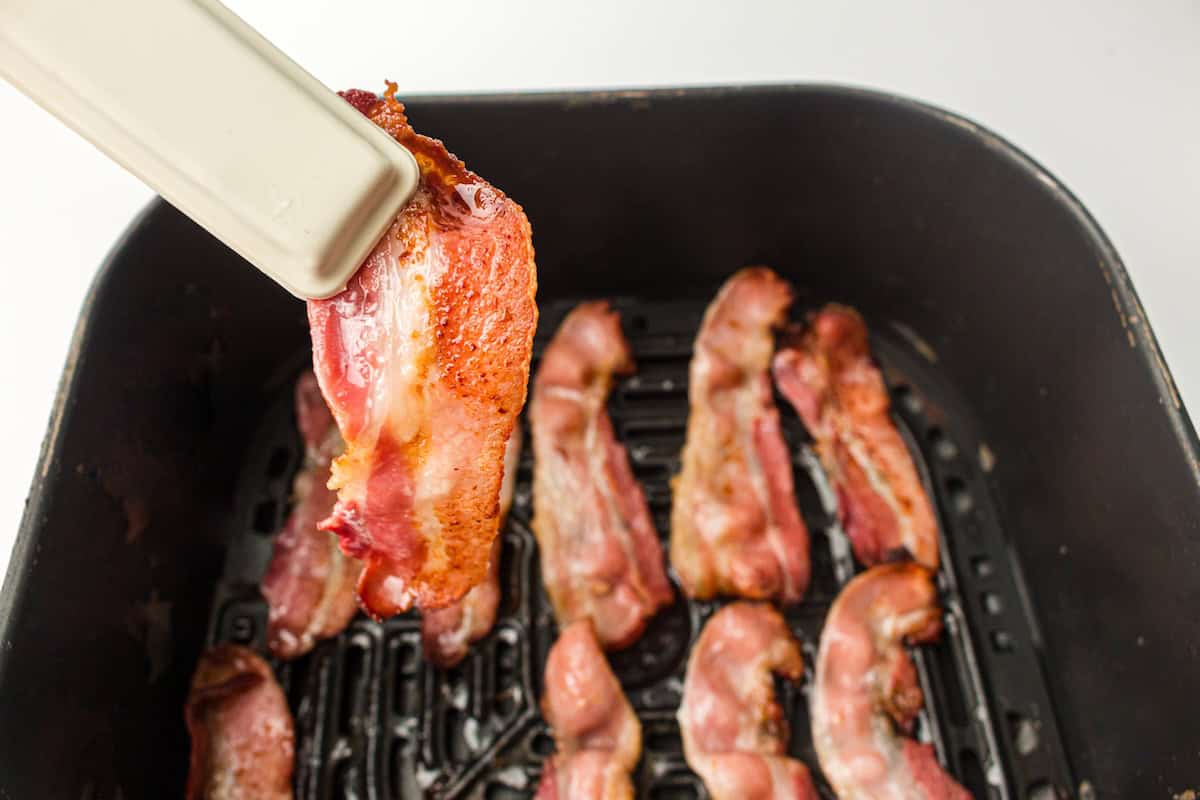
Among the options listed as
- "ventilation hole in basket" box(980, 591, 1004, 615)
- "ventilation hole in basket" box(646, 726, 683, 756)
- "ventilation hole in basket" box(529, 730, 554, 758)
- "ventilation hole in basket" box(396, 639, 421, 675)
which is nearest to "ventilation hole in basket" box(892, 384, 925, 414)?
"ventilation hole in basket" box(980, 591, 1004, 615)

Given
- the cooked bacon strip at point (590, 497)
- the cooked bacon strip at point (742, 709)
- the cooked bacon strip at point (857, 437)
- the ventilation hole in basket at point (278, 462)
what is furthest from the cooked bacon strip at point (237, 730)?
the cooked bacon strip at point (857, 437)

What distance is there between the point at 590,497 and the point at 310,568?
20.4 inches

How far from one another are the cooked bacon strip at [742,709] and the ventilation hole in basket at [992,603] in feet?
1.22

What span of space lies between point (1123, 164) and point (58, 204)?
2.14 meters

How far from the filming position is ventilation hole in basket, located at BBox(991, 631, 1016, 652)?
1616 mm

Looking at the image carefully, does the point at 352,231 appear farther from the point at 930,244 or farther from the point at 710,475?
the point at 930,244

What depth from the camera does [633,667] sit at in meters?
1.61

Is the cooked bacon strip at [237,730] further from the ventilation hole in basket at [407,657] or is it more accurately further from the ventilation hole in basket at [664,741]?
the ventilation hole in basket at [664,741]

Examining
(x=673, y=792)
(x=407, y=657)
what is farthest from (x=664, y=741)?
(x=407, y=657)

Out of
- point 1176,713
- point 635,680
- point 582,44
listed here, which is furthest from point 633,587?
point 582,44

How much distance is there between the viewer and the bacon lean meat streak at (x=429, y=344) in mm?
997

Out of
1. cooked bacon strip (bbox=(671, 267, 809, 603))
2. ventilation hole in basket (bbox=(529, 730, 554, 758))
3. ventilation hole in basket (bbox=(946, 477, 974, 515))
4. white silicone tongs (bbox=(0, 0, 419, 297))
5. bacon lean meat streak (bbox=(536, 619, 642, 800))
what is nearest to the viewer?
white silicone tongs (bbox=(0, 0, 419, 297))

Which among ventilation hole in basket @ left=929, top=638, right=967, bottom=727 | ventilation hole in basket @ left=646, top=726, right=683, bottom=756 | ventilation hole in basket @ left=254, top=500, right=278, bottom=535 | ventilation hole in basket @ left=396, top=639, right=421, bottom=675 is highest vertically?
ventilation hole in basket @ left=254, top=500, right=278, bottom=535

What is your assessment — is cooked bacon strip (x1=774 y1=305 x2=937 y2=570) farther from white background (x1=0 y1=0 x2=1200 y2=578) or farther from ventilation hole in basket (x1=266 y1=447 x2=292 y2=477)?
ventilation hole in basket (x1=266 y1=447 x2=292 y2=477)
